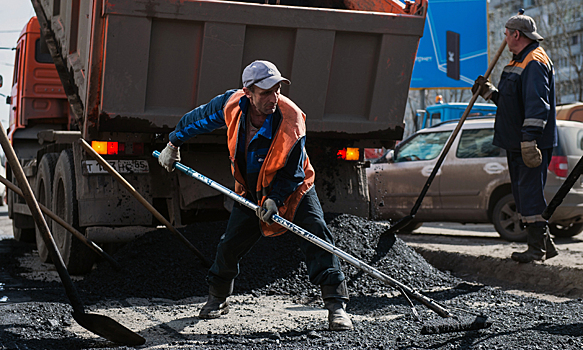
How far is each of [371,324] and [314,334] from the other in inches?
18.2

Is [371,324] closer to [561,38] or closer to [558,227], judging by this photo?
[558,227]

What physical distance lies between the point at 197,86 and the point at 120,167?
97cm

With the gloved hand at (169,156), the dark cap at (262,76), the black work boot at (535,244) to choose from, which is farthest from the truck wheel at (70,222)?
the black work boot at (535,244)

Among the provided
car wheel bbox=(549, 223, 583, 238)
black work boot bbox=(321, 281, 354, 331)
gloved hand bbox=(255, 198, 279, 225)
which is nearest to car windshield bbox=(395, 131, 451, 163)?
car wheel bbox=(549, 223, 583, 238)

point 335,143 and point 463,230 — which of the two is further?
point 463,230

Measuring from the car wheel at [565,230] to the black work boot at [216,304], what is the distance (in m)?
5.83

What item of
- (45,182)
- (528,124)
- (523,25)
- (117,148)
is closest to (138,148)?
(117,148)

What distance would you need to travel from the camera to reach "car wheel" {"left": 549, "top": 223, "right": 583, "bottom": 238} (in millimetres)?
8883

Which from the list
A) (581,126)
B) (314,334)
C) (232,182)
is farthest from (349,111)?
(581,126)

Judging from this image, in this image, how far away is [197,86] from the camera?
210 inches

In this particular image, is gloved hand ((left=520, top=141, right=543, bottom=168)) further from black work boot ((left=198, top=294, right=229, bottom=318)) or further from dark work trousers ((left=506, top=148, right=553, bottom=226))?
black work boot ((left=198, top=294, right=229, bottom=318))

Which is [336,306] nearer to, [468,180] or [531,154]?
[531,154]

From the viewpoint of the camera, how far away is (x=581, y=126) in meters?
8.57

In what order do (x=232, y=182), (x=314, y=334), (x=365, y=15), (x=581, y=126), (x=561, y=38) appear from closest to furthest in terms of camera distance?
(x=314, y=334) → (x=365, y=15) → (x=232, y=182) → (x=581, y=126) → (x=561, y=38)
